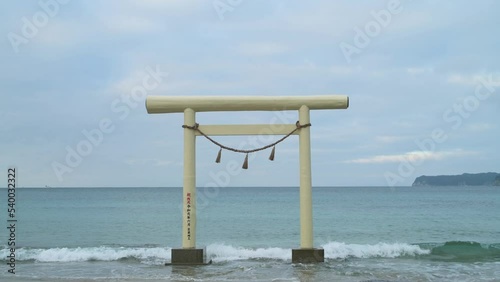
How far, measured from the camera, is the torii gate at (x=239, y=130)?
1053cm

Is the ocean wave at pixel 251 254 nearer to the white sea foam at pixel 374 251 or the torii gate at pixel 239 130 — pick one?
the white sea foam at pixel 374 251

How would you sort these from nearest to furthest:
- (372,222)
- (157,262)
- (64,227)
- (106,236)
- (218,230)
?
(157,262) → (106,236) → (218,230) → (64,227) → (372,222)

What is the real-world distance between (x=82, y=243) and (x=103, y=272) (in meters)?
12.5

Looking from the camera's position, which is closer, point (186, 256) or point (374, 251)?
point (186, 256)

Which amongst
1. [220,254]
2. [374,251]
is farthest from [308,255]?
[374,251]

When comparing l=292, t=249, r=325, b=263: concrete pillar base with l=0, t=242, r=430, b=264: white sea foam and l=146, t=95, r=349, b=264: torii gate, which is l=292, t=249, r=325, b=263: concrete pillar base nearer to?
l=146, t=95, r=349, b=264: torii gate

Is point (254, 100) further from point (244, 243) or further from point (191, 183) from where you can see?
point (244, 243)

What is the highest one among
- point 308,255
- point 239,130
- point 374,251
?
point 239,130

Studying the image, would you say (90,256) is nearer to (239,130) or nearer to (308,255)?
(239,130)

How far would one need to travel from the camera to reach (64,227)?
30.7 m

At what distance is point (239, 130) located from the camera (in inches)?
416

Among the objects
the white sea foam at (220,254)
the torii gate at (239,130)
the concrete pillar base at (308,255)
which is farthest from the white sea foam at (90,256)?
the concrete pillar base at (308,255)

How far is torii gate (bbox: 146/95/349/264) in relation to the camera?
10.5m

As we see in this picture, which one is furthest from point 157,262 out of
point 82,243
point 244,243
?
point 82,243
